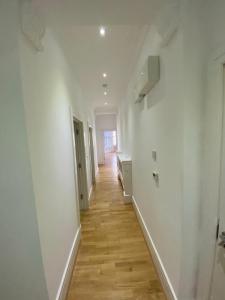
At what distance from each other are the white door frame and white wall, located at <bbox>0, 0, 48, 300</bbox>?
3.99 feet

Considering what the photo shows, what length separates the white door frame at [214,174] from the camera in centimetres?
108

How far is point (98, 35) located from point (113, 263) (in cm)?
285

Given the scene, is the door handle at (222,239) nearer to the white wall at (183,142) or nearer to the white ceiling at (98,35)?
the white wall at (183,142)

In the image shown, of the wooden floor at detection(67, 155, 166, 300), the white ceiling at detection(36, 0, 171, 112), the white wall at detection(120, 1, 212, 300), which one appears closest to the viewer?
the white wall at detection(120, 1, 212, 300)

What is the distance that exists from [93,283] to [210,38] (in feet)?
8.19

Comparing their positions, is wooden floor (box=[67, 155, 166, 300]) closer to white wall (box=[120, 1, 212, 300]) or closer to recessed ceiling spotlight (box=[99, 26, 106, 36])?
white wall (box=[120, 1, 212, 300])

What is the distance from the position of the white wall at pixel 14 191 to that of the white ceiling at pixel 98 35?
0.45 meters

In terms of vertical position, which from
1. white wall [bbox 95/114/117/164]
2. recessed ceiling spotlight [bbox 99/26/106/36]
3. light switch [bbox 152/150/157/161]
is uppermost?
recessed ceiling spotlight [bbox 99/26/106/36]

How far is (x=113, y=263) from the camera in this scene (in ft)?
7.34

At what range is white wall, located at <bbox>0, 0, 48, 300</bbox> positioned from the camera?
1132 mm

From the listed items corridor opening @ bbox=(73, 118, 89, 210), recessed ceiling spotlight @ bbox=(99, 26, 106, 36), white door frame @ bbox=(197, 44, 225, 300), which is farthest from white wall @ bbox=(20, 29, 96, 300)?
corridor opening @ bbox=(73, 118, 89, 210)

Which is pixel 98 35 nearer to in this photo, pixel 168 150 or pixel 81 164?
pixel 168 150

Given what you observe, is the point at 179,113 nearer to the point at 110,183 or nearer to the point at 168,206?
the point at 168,206

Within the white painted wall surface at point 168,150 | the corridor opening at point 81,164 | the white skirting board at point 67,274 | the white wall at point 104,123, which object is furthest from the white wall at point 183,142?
the white wall at point 104,123
